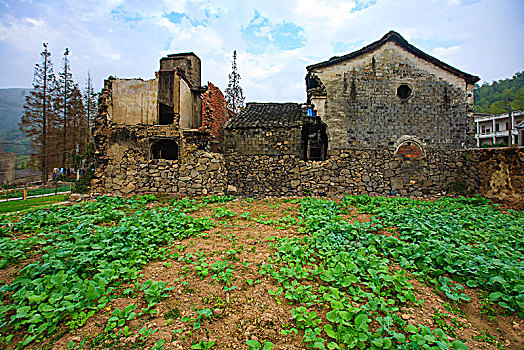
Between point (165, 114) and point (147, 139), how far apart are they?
209 centimetres

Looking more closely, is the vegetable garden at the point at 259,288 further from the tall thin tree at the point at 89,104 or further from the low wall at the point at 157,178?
the tall thin tree at the point at 89,104

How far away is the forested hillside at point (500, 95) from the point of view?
39.5 metres

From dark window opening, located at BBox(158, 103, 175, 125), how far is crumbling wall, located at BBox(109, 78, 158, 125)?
487mm

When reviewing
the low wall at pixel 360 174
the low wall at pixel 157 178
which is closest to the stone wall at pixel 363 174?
the low wall at pixel 360 174

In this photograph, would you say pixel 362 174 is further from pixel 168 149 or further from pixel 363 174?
pixel 168 149

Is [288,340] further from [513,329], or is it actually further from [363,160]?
[363,160]

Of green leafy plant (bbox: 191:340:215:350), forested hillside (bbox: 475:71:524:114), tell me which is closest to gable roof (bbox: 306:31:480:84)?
green leafy plant (bbox: 191:340:215:350)

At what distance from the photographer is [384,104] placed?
40.7 feet

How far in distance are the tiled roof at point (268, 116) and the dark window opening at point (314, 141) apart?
97 cm

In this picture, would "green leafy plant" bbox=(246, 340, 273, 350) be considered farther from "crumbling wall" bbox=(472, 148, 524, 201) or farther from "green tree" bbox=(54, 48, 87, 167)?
"green tree" bbox=(54, 48, 87, 167)

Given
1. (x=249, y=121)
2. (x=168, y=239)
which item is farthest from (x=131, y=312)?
(x=249, y=121)

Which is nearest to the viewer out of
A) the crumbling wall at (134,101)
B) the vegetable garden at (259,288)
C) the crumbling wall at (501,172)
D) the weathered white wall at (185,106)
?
the vegetable garden at (259,288)

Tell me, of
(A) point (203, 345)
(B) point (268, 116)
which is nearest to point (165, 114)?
(B) point (268, 116)

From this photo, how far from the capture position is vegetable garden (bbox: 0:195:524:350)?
104 inches
